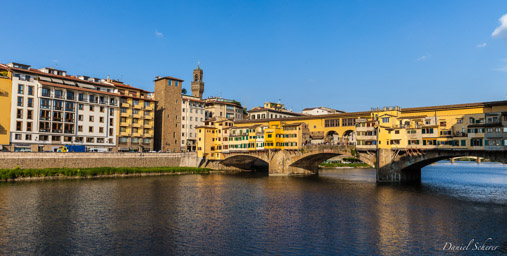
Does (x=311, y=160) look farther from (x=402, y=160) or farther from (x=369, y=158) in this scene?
(x=402, y=160)

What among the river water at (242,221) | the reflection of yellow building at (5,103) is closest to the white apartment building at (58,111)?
the reflection of yellow building at (5,103)

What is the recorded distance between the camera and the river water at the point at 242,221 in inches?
1134

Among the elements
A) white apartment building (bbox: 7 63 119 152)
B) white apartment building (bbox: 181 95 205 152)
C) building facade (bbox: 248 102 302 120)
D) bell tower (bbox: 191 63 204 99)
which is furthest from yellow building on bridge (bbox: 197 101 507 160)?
bell tower (bbox: 191 63 204 99)

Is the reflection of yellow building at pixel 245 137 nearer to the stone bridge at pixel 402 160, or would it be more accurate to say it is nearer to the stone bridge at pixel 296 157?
the stone bridge at pixel 296 157

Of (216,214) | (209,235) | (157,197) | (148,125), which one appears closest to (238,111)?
(148,125)

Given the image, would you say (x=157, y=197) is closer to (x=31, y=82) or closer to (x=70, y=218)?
(x=70, y=218)

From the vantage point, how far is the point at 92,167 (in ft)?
273

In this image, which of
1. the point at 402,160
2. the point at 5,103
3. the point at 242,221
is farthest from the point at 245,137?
the point at 242,221

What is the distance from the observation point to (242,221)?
125 feet

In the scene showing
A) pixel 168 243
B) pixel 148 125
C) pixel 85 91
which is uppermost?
pixel 85 91

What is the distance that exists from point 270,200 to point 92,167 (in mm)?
50679

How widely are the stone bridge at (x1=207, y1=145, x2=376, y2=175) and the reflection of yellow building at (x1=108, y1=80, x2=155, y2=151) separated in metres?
21.6

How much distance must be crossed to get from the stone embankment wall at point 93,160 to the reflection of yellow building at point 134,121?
35.4 feet

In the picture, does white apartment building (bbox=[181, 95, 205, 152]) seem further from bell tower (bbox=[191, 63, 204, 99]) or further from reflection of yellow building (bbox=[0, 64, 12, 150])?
reflection of yellow building (bbox=[0, 64, 12, 150])
